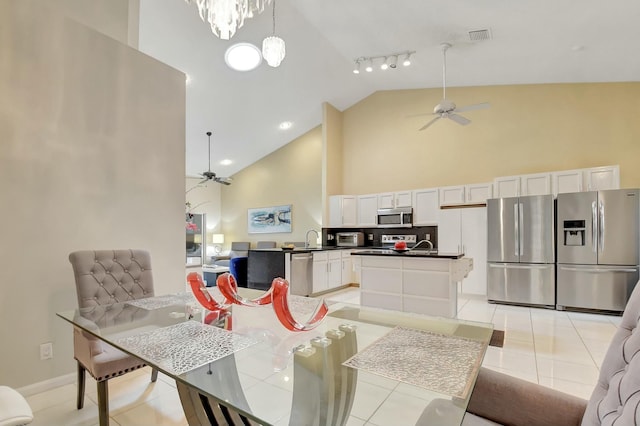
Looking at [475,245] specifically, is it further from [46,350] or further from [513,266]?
[46,350]

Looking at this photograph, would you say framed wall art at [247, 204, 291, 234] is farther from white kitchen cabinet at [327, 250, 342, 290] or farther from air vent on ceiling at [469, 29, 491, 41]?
air vent on ceiling at [469, 29, 491, 41]

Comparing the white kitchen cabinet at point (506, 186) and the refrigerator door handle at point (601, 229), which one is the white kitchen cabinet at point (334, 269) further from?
the refrigerator door handle at point (601, 229)

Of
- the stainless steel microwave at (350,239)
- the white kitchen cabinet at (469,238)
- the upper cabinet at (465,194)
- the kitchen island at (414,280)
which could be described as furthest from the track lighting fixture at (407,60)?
the stainless steel microwave at (350,239)

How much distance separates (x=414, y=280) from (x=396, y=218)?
260 centimetres

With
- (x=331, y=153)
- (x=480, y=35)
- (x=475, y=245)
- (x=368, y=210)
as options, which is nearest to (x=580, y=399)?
(x=480, y=35)

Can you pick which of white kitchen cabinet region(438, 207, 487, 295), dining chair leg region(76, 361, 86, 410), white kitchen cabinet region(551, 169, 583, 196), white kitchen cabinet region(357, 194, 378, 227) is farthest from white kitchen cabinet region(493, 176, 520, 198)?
dining chair leg region(76, 361, 86, 410)

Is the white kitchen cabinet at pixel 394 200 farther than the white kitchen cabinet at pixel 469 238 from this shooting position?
Yes

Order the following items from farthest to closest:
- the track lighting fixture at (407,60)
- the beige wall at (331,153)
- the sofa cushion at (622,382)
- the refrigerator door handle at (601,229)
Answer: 1. the beige wall at (331,153)
2. the track lighting fixture at (407,60)
3. the refrigerator door handle at (601,229)
4. the sofa cushion at (622,382)

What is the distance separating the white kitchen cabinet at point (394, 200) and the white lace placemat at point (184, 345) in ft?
17.6

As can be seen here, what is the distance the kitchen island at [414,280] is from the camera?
368 centimetres

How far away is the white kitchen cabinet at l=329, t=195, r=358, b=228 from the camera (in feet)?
22.8

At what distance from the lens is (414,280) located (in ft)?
12.8

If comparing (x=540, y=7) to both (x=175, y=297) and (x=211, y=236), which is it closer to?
(x=175, y=297)

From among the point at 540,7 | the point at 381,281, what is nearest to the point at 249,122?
the point at 381,281
